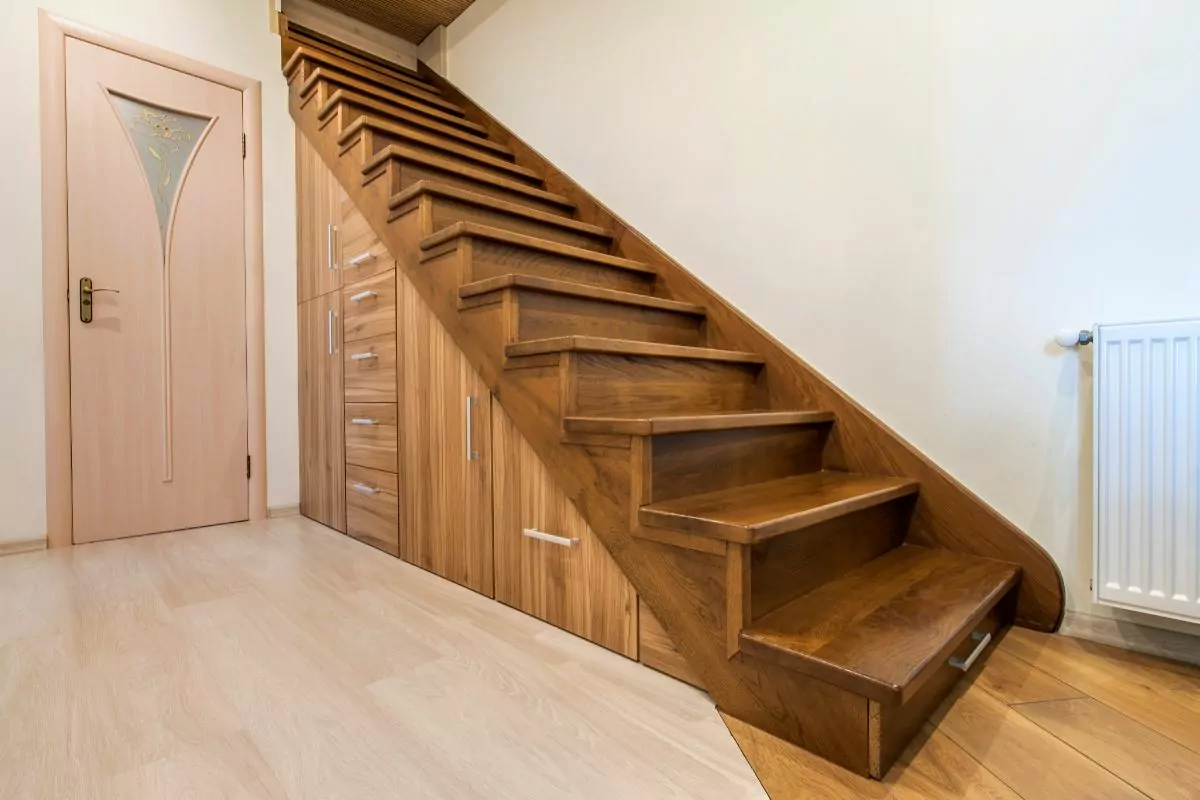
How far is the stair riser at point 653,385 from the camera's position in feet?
4.05

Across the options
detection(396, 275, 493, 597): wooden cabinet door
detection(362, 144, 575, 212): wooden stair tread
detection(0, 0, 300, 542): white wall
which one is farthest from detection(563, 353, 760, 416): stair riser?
detection(0, 0, 300, 542): white wall

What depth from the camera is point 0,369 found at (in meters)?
1.99

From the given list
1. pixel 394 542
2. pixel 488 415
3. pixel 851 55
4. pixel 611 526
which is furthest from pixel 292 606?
pixel 851 55

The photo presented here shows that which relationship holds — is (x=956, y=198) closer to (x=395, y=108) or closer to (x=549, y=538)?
(x=549, y=538)

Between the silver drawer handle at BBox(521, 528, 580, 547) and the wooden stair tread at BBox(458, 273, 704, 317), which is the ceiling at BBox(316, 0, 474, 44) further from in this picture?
the silver drawer handle at BBox(521, 528, 580, 547)

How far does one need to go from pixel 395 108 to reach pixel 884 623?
2607 mm

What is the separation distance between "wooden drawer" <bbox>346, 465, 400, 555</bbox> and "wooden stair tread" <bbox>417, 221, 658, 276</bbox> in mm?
766

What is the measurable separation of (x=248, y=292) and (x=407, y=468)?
4.29 ft

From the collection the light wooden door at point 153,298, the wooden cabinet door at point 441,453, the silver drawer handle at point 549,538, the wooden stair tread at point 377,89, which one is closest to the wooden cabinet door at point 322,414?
the light wooden door at point 153,298

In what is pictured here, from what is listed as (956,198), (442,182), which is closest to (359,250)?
(442,182)

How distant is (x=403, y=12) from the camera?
3.19 m

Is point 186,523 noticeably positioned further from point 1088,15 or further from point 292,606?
point 1088,15

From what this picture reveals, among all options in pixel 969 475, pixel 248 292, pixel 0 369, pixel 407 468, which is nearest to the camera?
pixel 969 475

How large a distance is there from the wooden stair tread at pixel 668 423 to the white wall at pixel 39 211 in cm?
194
